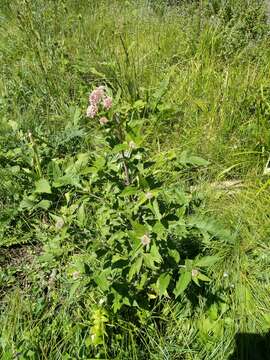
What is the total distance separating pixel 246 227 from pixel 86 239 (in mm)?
827

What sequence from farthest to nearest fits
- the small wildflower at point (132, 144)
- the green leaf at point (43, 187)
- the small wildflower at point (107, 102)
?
the green leaf at point (43, 187), the small wildflower at point (132, 144), the small wildflower at point (107, 102)

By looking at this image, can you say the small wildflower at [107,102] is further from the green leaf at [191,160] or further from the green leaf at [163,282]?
the green leaf at [163,282]

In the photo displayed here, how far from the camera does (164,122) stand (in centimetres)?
289

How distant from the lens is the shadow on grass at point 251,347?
1825 millimetres

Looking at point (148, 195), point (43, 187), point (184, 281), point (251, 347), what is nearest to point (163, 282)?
point (184, 281)

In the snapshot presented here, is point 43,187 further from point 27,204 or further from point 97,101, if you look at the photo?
point 97,101

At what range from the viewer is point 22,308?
203 centimetres

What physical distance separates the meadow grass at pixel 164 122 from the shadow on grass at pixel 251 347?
0.09 feet

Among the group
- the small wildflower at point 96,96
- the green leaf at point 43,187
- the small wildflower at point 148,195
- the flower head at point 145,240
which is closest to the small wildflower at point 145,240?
the flower head at point 145,240

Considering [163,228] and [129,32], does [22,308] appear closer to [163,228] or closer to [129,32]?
[163,228]

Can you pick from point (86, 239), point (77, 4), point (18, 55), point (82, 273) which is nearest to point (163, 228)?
point (82, 273)

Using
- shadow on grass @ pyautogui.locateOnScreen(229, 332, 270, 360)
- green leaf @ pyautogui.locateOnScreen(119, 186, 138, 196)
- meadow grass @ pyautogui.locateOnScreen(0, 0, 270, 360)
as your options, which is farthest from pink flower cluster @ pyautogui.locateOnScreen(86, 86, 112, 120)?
shadow on grass @ pyautogui.locateOnScreen(229, 332, 270, 360)

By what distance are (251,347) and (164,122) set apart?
5.10 ft

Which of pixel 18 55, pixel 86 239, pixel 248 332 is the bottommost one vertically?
pixel 248 332
